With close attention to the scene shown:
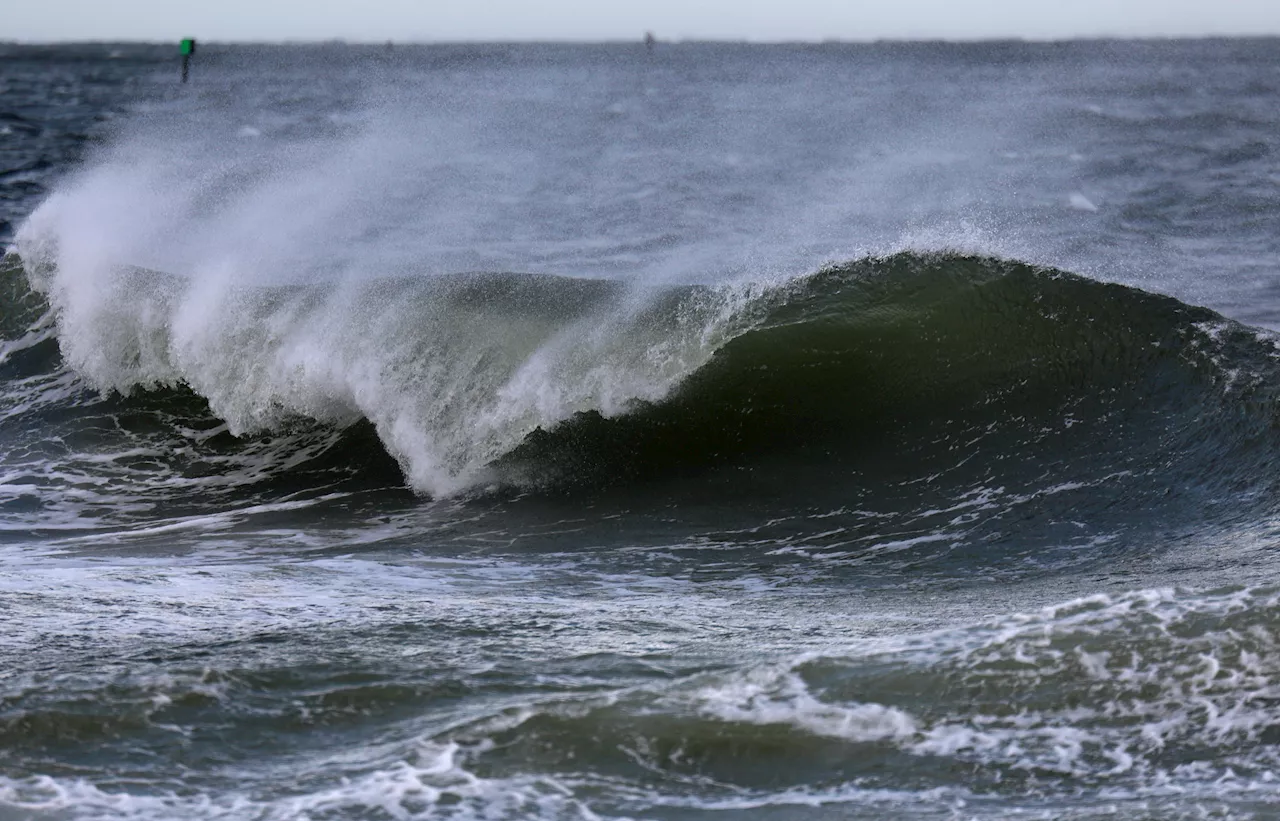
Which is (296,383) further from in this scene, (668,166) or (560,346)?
(668,166)

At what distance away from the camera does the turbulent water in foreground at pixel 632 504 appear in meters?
4.47

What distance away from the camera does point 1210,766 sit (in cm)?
436

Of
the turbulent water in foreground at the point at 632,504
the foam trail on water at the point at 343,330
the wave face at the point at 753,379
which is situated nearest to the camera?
the turbulent water in foreground at the point at 632,504

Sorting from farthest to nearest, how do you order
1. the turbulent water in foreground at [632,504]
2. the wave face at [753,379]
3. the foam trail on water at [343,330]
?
the foam trail on water at [343,330] < the wave face at [753,379] < the turbulent water in foreground at [632,504]

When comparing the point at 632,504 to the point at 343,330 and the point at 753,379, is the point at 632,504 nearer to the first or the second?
the point at 753,379

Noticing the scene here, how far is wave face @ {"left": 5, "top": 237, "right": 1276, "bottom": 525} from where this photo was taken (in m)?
8.67

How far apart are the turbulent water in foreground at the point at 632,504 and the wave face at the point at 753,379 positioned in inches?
1.3

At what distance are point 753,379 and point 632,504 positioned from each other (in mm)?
1530

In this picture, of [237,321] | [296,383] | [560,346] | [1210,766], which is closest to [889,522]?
[560,346]

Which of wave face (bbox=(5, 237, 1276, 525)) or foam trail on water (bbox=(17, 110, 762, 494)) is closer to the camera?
wave face (bbox=(5, 237, 1276, 525))

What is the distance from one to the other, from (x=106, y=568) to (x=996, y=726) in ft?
14.7

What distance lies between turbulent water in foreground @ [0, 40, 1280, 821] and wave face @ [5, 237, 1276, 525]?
0.03 meters

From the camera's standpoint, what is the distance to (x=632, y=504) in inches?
333

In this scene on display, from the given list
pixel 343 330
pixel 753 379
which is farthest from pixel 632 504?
pixel 343 330
